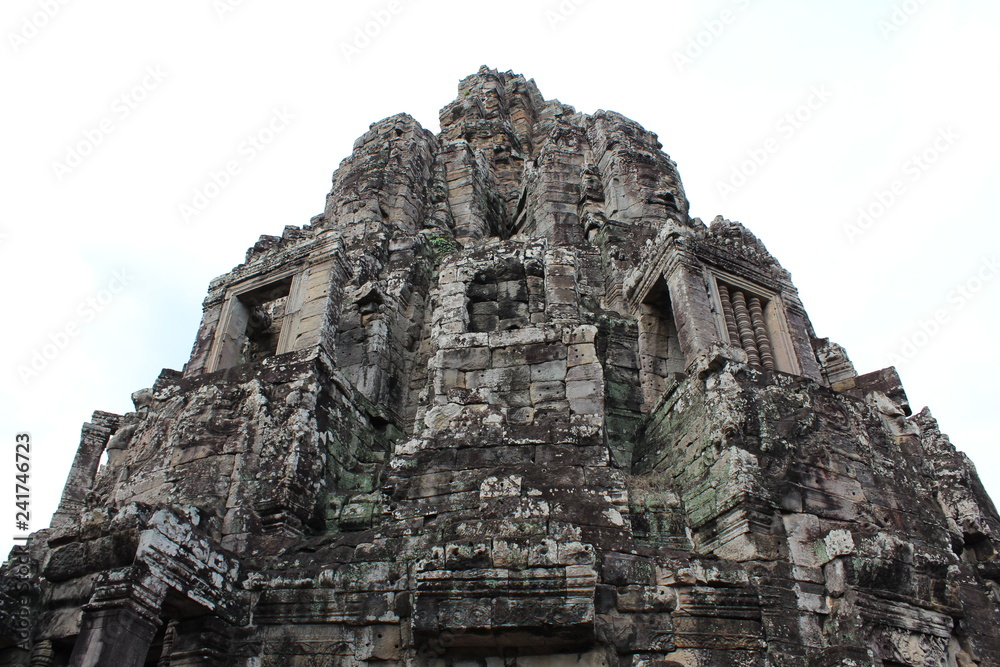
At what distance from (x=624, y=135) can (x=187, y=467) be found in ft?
52.1

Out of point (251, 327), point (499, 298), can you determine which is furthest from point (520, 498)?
point (251, 327)

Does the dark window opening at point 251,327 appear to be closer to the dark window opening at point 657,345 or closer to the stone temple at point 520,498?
the stone temple at point 520,498

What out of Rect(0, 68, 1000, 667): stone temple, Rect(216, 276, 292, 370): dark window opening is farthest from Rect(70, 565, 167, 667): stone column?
Rect(216, 276, 292, 370): dark window opening

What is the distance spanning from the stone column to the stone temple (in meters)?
0.02

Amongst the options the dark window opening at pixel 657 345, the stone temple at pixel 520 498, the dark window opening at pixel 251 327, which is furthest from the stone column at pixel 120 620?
the dark window opening at pixel 657 345

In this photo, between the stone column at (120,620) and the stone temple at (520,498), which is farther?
the stone temple at (520,498)

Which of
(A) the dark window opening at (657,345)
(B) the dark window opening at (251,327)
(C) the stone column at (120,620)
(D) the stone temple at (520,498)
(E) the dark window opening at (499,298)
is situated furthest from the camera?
(A) the dark window opening at (657,345)

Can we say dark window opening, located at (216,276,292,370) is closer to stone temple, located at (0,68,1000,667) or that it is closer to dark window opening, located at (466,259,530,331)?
stone temple, located at (0,68,1000,667)

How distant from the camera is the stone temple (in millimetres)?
7453

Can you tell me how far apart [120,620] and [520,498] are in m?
4.14

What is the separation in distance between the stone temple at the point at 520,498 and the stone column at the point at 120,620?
0.08 ft

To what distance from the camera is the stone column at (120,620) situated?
6.68 meters

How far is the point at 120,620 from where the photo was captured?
6891 mm

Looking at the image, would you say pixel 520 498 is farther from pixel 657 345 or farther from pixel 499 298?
pixel 657 345
